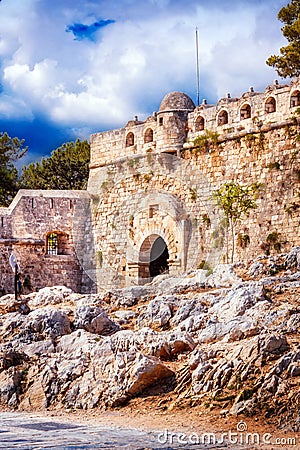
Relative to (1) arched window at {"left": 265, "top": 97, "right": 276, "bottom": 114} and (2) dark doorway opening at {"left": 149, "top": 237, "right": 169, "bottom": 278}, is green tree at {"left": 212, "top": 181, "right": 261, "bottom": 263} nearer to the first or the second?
(1) arched window at {"left": 265, "top": 97, "right": 276, "bottom": 114}

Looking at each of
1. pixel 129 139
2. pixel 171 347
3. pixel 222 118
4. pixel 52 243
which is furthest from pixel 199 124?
pixel 171 347

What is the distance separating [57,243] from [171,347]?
1562 cm

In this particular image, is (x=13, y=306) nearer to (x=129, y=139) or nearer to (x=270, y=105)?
(x=270, y=105)

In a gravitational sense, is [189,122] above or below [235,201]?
above

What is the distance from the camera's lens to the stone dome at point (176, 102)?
28438 mm

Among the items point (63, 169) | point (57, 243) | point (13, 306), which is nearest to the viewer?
point (13, 306)

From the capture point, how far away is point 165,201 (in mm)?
28281

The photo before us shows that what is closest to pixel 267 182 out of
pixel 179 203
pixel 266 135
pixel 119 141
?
pixel 266 135

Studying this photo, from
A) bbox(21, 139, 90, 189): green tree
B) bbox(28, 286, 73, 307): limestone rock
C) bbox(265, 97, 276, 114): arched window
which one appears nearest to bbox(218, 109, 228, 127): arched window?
bbox(265, 97, 276, 114): arched window

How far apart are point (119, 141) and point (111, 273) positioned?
15.5 ft

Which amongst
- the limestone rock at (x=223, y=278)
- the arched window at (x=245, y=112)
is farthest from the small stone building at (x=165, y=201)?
the limestone rock at (x=223, y=278)

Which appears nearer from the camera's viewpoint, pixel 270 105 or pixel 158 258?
pixel 270 105

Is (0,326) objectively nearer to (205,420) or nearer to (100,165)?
(205,420)

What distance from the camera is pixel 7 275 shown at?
93.4 feet
